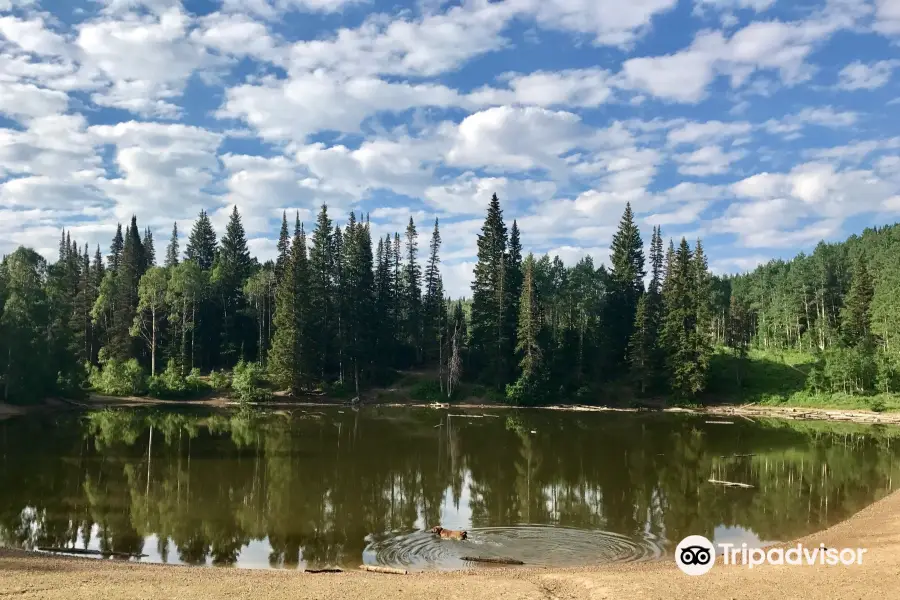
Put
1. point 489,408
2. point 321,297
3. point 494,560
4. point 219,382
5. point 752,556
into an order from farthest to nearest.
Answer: point 321,297, point 219,382, point 489,408, point 752,556, point 494,560

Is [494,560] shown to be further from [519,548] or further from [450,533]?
[450,533]

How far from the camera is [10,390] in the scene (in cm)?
5238

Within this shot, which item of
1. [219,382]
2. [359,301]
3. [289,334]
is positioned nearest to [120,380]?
[219,382]

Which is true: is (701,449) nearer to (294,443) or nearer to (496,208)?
(294,443)

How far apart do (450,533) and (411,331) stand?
5772cm

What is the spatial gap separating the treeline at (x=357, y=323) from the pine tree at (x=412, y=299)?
189mm

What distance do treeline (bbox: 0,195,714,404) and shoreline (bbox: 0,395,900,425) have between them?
1589mm

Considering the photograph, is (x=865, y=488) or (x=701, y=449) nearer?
(x=865, y=488)

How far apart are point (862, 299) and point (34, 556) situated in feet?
268

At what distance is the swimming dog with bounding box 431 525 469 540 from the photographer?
18.1 meters

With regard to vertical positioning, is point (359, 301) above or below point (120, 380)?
above

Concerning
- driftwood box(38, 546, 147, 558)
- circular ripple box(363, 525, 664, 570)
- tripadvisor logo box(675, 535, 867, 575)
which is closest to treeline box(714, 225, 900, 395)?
tripadvisor logo box(675, 535, 867, 575)

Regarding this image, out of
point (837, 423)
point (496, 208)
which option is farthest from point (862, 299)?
point (496, 208)

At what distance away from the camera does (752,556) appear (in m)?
16.3
